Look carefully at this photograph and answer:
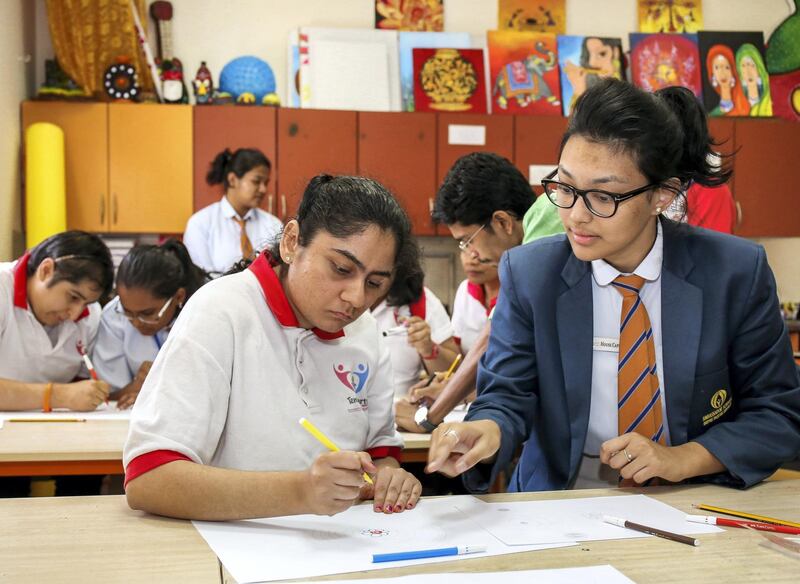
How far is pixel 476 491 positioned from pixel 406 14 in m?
4.63

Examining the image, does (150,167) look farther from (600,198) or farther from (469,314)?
(600,198)

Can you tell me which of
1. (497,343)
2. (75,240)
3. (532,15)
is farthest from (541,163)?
(497,343)

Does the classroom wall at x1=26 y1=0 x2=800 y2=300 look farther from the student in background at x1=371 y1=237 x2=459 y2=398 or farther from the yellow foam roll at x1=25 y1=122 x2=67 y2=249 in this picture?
the student in background at x1=371 y1=237 x2=459 y2=398

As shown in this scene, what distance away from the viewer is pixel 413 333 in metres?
2.92

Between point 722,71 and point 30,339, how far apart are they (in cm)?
478

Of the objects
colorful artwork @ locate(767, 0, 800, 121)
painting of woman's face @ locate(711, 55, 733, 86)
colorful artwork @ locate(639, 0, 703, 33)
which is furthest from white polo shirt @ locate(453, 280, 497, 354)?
colorful artwork @ locate(767, 0, 800, 121)

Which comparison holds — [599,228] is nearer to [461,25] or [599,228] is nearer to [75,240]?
[75,240]

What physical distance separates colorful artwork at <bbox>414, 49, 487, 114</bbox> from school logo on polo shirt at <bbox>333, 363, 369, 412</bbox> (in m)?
3.86

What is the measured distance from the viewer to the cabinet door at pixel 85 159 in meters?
4.79

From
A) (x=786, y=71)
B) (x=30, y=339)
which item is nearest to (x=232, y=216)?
(x=30, y=339)

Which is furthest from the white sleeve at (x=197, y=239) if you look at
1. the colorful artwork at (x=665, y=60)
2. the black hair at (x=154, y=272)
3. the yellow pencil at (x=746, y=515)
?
the yellow pencil at (x=746, y=515)

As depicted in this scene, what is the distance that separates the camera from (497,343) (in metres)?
1.64

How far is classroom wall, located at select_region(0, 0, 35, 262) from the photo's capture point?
4496mm

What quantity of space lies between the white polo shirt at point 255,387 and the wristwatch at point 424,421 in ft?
2.17
